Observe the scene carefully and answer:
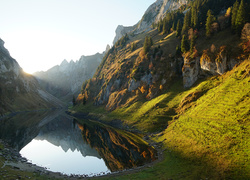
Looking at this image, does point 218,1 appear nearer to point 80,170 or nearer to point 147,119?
point 147,119

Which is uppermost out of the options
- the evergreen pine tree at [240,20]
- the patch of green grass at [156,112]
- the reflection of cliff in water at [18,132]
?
the evergreen pine tree at [240,20]

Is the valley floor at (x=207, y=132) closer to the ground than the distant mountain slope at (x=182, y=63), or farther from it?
closer to the ground

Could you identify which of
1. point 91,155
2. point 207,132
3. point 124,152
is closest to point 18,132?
point 91,155

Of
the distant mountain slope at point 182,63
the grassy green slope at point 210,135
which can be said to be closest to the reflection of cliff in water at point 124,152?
the grassy green slope at point 210,135

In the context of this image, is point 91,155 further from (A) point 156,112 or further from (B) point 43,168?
(A) point 156,112

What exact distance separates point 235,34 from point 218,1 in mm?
68445

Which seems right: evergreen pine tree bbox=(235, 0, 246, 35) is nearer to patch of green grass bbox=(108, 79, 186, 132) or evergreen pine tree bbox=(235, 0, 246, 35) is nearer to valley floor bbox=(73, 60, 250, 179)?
valley floor bbox=(73, 60, 250, 179)

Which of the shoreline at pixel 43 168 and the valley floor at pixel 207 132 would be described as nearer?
the valley floor at pixel 207 132

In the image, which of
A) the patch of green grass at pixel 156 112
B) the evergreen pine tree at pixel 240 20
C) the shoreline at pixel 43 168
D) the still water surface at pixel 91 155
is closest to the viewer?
the shoreline at pixel 43 168

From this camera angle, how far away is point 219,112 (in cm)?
3691

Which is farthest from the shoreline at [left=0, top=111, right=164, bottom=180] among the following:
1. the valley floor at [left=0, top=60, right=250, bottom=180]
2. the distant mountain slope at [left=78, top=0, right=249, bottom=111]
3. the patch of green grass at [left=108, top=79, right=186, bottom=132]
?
the distant mountain slope at [left=78, top=0, right=249, bottom=111]

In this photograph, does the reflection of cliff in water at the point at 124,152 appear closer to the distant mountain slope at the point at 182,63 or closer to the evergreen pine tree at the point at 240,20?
the distant mountain slope at the point at 182,63

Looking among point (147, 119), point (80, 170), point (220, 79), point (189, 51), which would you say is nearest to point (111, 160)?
point (80, 170)

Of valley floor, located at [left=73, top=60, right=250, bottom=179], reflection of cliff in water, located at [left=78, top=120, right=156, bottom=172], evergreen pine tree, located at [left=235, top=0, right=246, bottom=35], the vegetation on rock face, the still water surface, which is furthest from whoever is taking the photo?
evergreen pine tree, located at [left=235, top=0, right=246, bottom=35]
